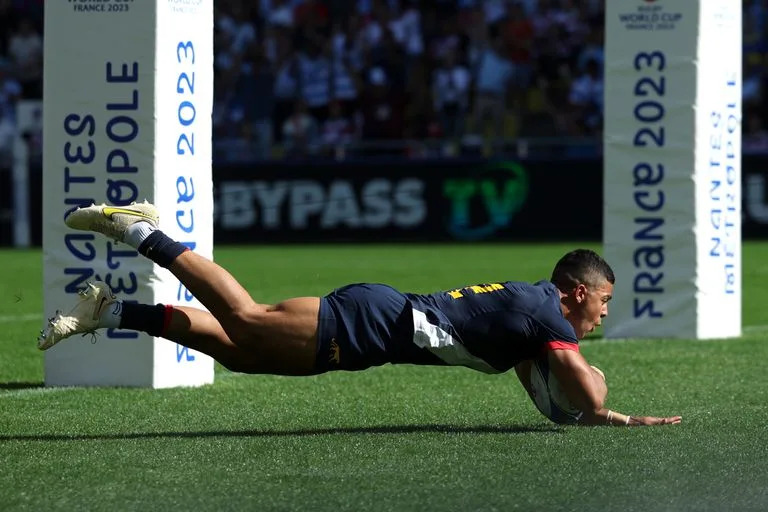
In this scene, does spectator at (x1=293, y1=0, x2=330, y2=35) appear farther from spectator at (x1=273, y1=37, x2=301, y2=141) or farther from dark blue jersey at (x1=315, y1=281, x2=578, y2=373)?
dark blue jersey at (x1=315, y1=281, x2=578, y2=373)

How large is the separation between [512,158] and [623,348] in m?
12.0

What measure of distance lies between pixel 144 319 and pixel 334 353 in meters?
0.96

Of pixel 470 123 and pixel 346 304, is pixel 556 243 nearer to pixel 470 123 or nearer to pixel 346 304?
pixel 470 123

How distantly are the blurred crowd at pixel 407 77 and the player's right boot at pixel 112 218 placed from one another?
51.8 ft

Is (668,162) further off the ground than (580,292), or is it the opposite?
(668,162)

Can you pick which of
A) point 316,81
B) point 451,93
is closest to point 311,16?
point 316,81

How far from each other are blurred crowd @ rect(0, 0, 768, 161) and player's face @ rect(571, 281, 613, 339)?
1541 cm

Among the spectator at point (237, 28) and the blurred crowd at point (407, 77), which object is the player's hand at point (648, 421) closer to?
the blurred crowd at point (407, 77)

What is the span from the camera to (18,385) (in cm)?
905

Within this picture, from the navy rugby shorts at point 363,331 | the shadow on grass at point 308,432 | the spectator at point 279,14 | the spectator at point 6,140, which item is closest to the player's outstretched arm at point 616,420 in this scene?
the shadow on grass at point 308,432

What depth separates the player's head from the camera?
7.21 meters

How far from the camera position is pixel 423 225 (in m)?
23.4

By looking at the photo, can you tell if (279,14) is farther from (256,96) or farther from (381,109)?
(381,109)

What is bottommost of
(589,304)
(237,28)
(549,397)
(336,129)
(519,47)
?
(549,397)
